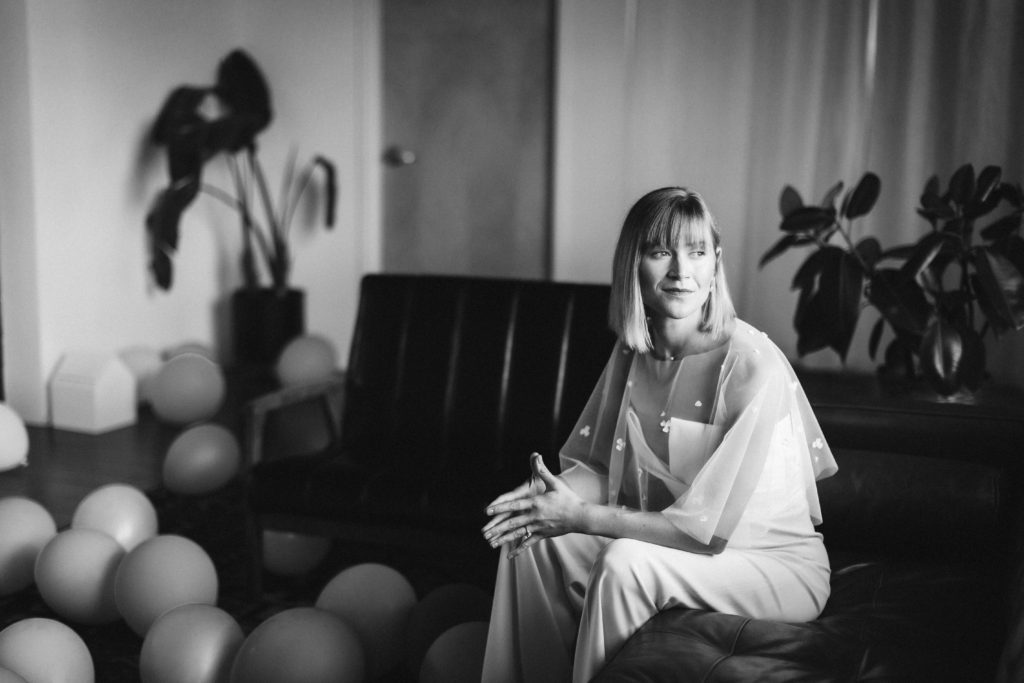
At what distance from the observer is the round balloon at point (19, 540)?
2.63 m

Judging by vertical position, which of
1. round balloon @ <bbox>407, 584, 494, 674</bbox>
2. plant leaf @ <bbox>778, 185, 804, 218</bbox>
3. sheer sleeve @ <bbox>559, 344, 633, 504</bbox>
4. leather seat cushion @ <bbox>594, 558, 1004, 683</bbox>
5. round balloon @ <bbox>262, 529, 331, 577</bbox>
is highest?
plant leaf @ <bbox>778, 185, 804, 218</bbox>

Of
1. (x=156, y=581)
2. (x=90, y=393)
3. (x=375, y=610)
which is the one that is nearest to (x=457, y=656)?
(x=375, y=610)

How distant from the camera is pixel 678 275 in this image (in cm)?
181

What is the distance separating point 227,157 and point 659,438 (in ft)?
13.2

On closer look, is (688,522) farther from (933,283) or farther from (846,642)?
(933,283)

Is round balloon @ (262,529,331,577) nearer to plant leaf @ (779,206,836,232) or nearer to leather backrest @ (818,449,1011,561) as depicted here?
leather backrest @ (818,449,1011,561)

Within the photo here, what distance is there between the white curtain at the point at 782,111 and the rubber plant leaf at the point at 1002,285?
123 centimetres

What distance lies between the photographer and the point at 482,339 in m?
2.92

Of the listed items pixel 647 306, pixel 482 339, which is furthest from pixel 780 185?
pixel 647 306

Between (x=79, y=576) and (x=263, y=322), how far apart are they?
109 inches

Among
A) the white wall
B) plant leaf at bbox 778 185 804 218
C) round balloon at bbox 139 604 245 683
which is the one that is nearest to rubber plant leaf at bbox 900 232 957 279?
plant leaf at bbox 778 185 804 218

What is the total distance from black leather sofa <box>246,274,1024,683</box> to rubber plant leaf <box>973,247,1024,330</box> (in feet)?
0.95

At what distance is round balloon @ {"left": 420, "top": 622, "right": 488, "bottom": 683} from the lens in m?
2.01

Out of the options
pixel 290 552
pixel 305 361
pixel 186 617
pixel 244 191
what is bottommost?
pixel 290 552
